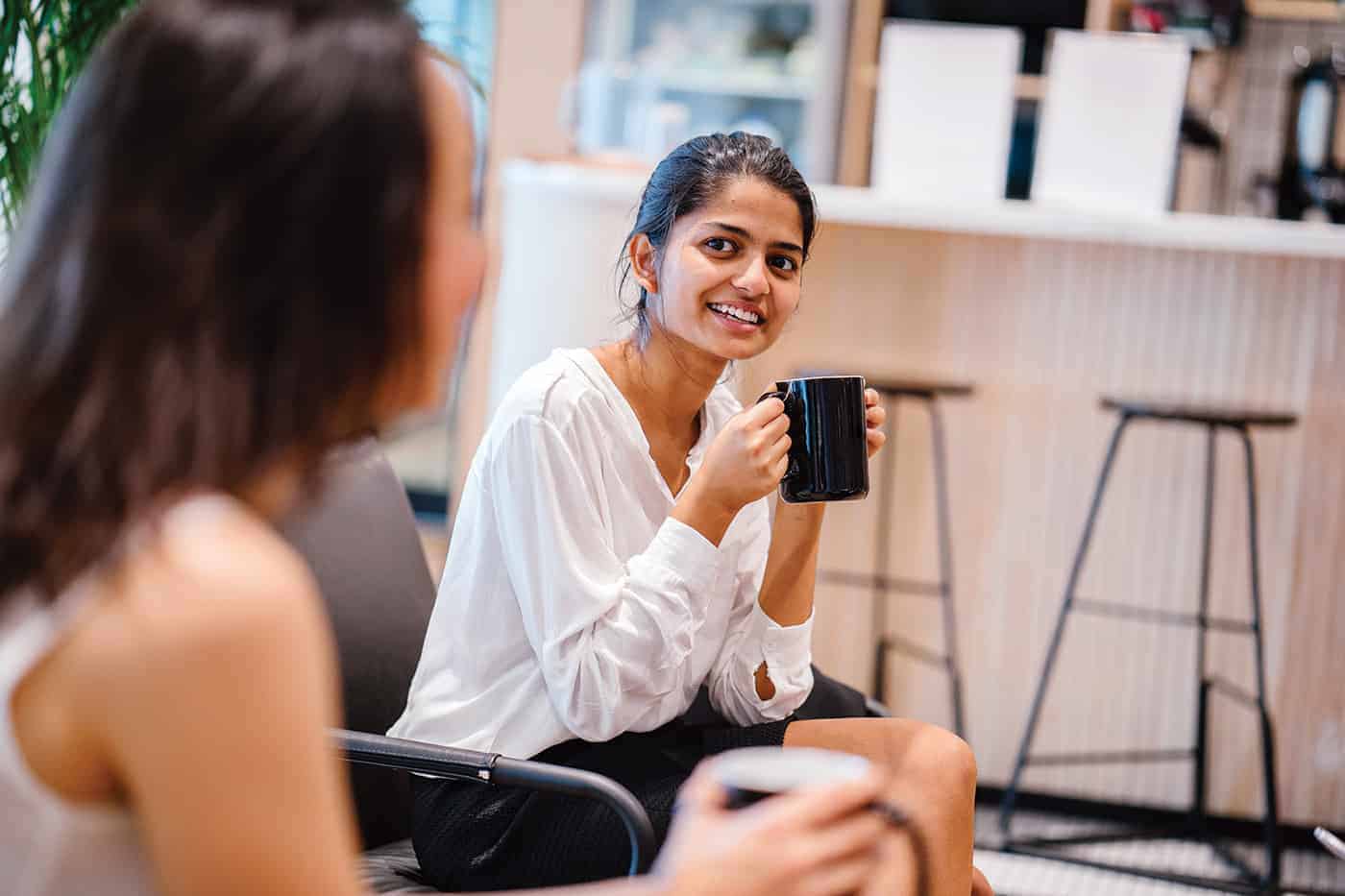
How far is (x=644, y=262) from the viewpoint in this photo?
1.75 metres

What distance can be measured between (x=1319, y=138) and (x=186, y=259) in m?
3.45

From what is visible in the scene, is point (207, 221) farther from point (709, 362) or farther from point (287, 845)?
point (709, 362)

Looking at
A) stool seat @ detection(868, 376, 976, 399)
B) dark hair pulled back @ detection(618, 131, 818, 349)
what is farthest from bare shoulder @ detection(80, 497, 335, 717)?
stool seat @ detection(868, 376, 976, 399)

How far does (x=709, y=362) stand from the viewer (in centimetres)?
170

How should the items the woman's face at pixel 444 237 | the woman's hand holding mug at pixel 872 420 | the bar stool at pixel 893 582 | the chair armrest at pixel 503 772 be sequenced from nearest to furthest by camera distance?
the woman's face at pixel 444 237 → the chair armrest at pixel 503 772 → the woman's hand holding mug at pixel 872 420 → the bar stool at pixel 893 582

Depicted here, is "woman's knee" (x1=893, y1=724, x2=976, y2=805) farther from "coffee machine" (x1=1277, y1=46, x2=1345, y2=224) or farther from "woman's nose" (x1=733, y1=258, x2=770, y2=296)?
"coffee machine" (x1=1277, y1=46, x2=1345, y2=224)

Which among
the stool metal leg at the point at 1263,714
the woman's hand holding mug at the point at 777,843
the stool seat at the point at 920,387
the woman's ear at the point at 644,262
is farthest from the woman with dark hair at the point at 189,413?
the stool metal leg at the point at 1263,714

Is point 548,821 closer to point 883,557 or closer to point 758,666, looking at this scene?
point 758,666

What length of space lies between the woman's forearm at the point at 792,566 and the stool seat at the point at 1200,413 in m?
1.44

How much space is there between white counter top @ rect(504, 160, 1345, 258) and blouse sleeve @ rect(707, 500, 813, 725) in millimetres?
1412

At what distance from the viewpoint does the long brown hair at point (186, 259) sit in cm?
66

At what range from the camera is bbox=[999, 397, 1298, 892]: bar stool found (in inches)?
113

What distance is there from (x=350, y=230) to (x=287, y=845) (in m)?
0.28

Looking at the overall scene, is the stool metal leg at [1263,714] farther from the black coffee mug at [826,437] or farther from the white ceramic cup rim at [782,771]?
the white ceramic cup rim at [782,771]
